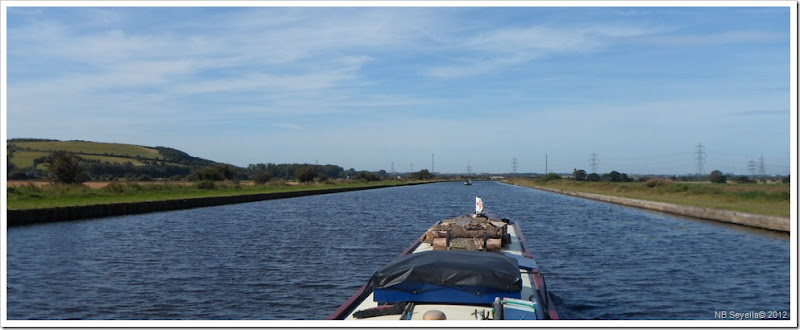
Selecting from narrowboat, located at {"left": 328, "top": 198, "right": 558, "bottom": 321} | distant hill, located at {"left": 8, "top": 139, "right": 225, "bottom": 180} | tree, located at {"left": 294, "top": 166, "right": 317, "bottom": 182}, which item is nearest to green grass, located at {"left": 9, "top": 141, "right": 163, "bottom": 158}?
distant hill, located at {"left": 8, "top": 139, "right": 225, "bottom": 180}

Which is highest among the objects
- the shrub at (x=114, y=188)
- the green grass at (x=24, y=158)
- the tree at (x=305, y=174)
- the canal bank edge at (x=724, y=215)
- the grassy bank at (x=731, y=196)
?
the green grass at (x=24, y=158)

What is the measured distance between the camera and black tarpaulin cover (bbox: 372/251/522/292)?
11.9m

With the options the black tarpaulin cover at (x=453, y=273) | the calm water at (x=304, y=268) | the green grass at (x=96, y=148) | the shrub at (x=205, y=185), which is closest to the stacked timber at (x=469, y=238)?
the calm water at (x=304, y=268)

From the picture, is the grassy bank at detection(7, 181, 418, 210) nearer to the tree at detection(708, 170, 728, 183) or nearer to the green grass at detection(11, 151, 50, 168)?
the green grass at detection(11, 151, 50, 168)

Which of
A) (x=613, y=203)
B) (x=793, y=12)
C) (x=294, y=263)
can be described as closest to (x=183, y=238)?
(x=294, y=263)

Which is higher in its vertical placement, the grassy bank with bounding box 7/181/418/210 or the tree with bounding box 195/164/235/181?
the tree with bounding box 195/164/235/181

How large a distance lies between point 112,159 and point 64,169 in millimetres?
69523

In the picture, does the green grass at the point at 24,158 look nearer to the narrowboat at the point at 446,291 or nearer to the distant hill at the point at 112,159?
the distant hill at the point at 112,159

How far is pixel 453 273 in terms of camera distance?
11938 mm

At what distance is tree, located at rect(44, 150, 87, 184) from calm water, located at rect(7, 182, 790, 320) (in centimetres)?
2580

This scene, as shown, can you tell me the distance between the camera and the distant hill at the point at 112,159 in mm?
103175

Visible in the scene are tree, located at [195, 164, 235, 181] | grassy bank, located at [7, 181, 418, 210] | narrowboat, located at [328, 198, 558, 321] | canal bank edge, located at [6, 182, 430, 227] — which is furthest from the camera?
tree, located at [195, 164, 235, 181]

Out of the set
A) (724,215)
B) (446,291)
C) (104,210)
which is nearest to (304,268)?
(446,291)

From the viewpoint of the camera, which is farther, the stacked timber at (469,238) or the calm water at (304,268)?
the stacked timber at (469,238)
